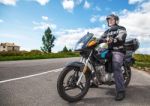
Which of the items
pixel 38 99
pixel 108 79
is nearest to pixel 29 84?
pixel 38 99

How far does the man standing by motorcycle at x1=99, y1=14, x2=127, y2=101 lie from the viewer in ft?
18.5

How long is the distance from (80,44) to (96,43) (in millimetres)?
352

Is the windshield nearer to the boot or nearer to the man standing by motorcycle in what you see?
the man standing by motorcycle

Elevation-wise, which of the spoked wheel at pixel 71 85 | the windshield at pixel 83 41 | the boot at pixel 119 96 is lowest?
the boot at pixel 119 96

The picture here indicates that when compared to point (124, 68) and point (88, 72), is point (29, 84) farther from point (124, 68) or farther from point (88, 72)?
point (124, 68)

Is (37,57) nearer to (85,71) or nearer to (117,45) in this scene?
(117,45)

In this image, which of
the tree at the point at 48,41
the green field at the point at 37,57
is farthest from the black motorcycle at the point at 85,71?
the tree at the point at 48,41

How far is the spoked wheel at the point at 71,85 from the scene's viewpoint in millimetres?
5000

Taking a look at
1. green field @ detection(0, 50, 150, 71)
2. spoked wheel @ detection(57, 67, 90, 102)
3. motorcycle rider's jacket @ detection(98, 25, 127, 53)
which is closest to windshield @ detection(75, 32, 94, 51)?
spoked wheel @ detection(57, 67, 90, 102)

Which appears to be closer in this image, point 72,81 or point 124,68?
point 72,81

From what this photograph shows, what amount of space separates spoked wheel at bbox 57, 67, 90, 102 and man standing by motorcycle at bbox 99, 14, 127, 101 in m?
0.74

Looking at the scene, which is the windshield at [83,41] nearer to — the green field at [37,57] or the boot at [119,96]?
the boot at [119,96]

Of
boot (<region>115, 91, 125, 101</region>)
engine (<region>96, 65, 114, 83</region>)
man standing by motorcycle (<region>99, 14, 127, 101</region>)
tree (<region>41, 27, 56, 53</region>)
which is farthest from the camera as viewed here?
tree (<region>41, 27, 56, 53</region>)

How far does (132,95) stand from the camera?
20.2 feet
